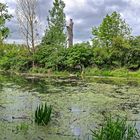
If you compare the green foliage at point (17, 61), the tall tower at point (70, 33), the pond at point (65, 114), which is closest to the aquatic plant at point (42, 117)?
the pond at point (65, 114)

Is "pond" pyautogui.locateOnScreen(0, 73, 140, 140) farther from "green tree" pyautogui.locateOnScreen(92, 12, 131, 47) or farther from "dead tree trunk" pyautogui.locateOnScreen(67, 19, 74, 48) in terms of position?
"dead tree trunk" pyautogui.locateOnScreen(67, 19, 74, 48)

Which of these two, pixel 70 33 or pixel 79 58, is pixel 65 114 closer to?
pixel 79 58

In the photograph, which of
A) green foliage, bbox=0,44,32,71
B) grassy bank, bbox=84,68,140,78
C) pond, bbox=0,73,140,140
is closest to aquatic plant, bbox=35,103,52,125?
pond, bbox=0,73,140,140

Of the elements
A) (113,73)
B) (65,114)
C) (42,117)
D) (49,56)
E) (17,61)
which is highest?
(49,56)

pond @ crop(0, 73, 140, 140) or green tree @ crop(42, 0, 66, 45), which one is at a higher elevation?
green tree @ crop(42, 0, 66, 45)

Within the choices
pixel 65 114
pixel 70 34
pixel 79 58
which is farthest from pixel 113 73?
pixel 65 114

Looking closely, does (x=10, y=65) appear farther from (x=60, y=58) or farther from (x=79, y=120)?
(x=79, y=120)

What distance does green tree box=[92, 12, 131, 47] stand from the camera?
3828 cm

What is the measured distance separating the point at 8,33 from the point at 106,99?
36192 mm

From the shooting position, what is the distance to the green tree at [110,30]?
38.3 m

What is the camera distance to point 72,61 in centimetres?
3725

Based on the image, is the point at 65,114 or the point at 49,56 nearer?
the point at 65,114

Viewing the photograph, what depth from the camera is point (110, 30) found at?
38.7m

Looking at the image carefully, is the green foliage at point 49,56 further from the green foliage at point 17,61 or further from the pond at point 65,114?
the pond at point 65,114
